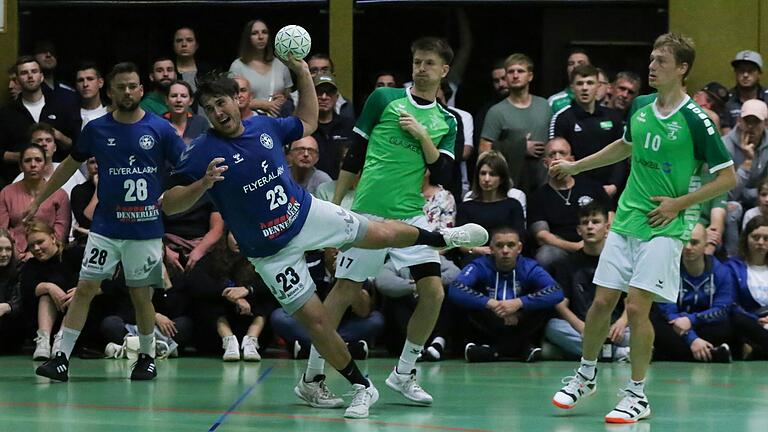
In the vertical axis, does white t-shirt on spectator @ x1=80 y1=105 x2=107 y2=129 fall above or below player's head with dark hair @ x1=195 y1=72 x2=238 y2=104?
below

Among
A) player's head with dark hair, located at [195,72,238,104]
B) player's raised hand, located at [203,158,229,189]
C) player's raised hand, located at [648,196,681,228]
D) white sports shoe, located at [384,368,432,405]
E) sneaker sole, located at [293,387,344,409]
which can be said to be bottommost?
sneaker sole, located at [293,387,344,409]

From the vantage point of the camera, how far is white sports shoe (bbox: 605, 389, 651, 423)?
25.4 ft

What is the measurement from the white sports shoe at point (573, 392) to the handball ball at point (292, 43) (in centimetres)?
260

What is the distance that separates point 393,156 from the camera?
28.1 ft

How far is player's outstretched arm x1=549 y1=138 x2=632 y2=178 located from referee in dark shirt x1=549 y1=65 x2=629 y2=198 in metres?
3.93

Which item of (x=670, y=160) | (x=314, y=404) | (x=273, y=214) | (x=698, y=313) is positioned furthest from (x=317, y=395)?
(x=698, y=313)

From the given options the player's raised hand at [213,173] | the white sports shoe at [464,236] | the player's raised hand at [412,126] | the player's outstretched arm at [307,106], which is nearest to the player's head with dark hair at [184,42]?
the player's outstretched arm at [307,106]

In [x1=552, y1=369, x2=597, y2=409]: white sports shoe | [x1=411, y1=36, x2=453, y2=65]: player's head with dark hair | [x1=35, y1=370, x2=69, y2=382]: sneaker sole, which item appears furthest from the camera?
[x1=35, y1=370, x2=69, y2=382]: sneaker sole

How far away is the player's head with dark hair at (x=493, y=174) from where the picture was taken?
11.9 meters

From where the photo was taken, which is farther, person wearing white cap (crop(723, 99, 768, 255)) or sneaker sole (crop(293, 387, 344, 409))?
person wearing white cap (crop(723, 99, 768, 255))

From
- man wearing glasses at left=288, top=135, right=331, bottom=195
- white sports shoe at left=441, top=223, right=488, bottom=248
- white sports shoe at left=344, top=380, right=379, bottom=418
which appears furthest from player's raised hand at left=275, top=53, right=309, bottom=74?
man wearing glasses at left=288, top=135, right=331, bottom=195

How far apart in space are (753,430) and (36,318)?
6.66 m

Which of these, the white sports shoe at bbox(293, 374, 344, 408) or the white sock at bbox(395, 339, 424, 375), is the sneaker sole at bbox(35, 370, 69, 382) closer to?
the white sports shoe at bbox(293, 374, 344, 408)

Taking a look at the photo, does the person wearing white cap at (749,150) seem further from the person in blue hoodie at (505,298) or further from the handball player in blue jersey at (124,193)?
the handball player in blue jersey at (124,193)
